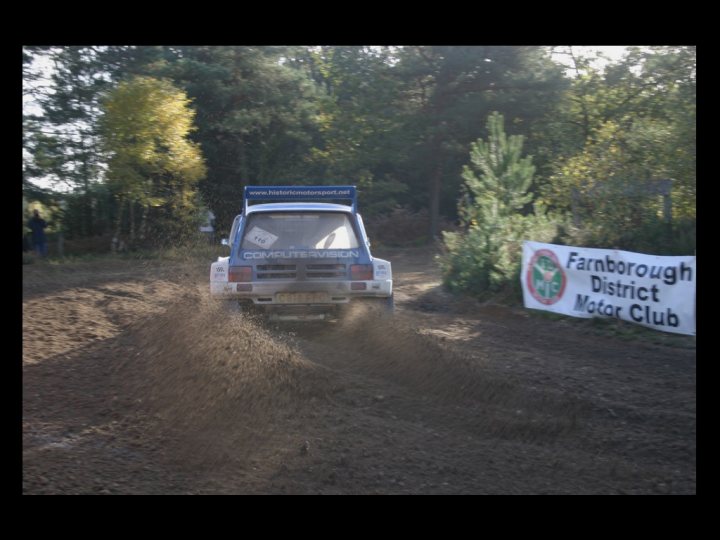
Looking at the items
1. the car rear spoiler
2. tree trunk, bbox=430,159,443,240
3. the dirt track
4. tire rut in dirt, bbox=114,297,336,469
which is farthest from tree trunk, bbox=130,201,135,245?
tire rut in dirt, bbox=114,297,336,469

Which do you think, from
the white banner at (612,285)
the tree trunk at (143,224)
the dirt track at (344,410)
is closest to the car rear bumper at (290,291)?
the dirt track at (344,410)

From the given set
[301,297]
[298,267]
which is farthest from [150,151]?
[301,297]

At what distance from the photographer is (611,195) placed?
13664 millimetres

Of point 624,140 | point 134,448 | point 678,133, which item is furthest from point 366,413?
point 624,140

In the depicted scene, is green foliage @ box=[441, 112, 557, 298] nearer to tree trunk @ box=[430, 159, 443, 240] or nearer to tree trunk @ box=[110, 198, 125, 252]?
tree trunk @ box=[110, 198, 125, 252]

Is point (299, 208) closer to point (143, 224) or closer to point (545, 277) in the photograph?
point (545, 277)

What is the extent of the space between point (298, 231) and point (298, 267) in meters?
0.70

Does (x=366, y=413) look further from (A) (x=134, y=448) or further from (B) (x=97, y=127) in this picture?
(B) (x=97, y=127)

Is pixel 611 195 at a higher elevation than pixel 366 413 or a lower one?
higher

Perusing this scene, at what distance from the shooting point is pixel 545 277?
41.0 feet

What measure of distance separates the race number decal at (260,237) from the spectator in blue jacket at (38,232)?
13296 mm

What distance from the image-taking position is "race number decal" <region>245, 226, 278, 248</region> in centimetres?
953

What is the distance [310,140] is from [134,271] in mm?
13292
